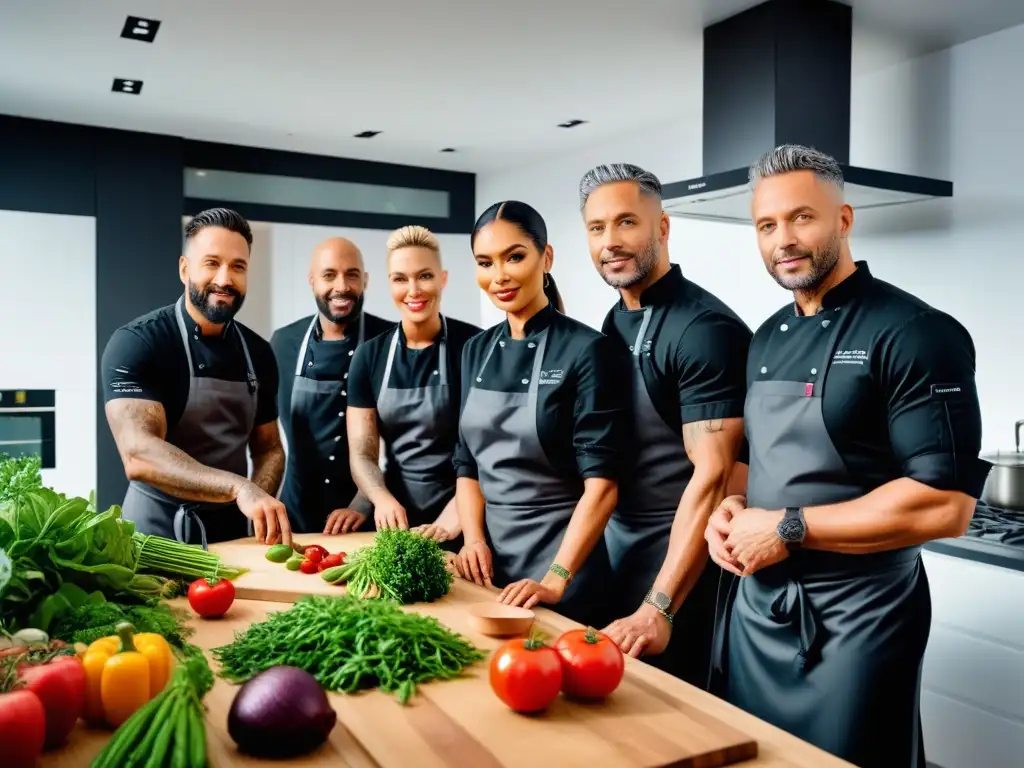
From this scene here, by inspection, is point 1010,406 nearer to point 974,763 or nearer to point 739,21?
point 974,763

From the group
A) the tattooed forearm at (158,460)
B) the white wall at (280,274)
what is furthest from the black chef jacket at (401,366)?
the white wall at (280,274)

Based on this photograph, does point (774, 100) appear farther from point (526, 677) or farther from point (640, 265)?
point (526, 677)

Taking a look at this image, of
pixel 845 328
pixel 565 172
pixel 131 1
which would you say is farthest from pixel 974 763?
pixel 565 172

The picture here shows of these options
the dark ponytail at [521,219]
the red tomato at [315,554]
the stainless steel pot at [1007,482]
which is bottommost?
the red tomato at [315,554]

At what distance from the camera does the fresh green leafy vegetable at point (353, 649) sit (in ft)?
4.34

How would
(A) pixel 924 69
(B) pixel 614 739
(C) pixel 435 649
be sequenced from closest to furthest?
(B) pixel 614 739, (C) pixel 435 649, (A) pixel 924 69

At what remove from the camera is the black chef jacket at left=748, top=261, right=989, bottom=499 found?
5.07 feet

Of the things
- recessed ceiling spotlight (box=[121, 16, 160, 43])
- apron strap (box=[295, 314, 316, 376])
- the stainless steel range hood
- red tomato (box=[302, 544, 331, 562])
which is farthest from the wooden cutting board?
recessed ceiling spotlight (box=[121, 16, 160, 43])

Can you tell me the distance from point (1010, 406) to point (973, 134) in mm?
1057

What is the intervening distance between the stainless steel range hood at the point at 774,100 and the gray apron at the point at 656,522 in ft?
4.96

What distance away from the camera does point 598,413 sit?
196 cm

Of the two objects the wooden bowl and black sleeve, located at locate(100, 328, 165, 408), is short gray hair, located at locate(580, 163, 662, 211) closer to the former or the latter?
the wooden bowl

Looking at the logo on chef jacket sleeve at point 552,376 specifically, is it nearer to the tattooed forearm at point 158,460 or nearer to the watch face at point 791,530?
the watch face at point 791,530

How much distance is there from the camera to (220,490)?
7.73 ft
